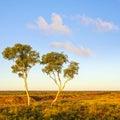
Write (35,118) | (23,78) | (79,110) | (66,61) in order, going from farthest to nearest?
(66,61) < (23,78) < (79,110) < (35,118)

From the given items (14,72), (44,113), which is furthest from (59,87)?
(44,113)

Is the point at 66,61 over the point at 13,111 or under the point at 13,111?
over

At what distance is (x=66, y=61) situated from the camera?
189 feet

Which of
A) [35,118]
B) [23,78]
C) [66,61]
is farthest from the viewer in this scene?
[66,61]

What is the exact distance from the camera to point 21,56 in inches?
2169

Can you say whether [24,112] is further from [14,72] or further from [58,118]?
[14,72]

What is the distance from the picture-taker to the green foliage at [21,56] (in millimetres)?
54312

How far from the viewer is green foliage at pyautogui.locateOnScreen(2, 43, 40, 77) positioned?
54.3m

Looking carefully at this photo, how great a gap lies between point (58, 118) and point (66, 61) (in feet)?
64.3

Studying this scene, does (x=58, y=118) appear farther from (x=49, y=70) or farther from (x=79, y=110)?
(x=49, y=70)

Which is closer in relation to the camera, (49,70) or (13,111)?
(13,111)

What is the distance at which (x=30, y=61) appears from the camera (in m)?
54.3

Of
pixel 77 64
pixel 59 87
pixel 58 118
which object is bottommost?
pixel 58 118

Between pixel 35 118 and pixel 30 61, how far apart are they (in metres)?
16.8
